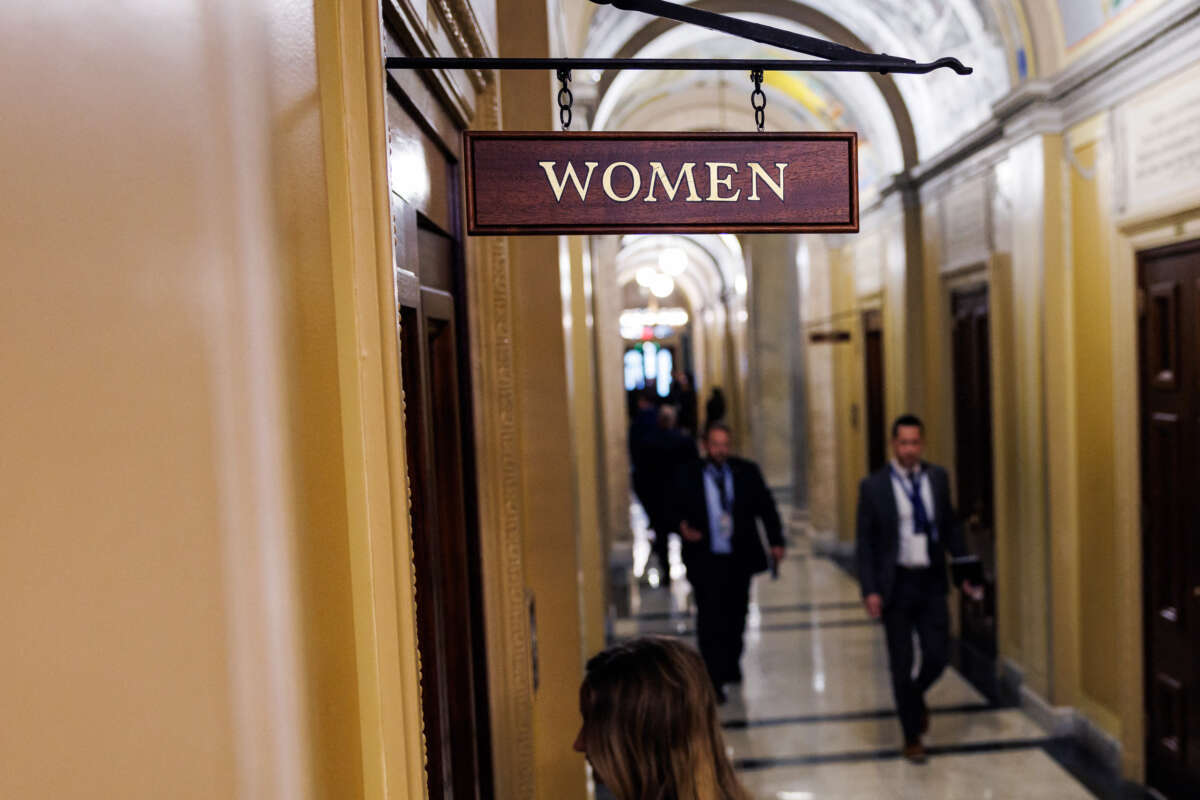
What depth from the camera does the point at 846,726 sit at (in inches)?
239

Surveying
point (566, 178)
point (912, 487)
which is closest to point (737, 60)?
point (566, 178)

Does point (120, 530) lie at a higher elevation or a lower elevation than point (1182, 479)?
higher

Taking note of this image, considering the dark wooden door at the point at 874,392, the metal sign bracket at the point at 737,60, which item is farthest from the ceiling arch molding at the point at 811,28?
the metal sign bracket at the point at 737,60

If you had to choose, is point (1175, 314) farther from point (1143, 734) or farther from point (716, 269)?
point (716, 269)

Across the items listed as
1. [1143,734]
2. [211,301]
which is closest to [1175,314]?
[1143,734]

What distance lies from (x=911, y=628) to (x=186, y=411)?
532cm

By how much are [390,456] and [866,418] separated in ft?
32.3

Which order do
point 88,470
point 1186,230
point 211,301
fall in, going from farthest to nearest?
1. point 1186,230
2. point 211,301
3. point 88,470

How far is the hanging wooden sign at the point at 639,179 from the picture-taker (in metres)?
1.85

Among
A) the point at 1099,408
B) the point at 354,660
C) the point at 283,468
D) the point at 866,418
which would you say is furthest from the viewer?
the point at 866,418

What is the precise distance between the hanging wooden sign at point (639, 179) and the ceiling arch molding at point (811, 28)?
676 cm

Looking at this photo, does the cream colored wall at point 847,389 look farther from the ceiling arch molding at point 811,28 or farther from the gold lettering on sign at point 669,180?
the gold lettering on sign at point 669,180

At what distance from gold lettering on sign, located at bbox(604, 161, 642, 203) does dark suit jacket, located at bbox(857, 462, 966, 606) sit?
400 cm

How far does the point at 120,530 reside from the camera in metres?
0.75
